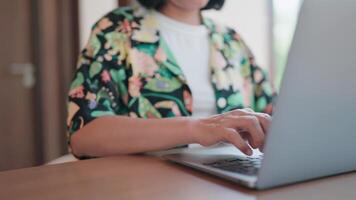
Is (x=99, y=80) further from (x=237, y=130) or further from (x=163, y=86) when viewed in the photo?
(x=237, y=130)

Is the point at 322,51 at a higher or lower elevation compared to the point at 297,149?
higher

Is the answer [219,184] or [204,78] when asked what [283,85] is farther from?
[204,78]

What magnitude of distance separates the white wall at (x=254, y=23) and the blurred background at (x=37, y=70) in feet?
1.35

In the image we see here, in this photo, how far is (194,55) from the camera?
1199mm

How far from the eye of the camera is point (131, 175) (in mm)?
565

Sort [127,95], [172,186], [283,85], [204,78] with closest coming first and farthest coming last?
[283,85], [172,186], [127,95], [204,78]

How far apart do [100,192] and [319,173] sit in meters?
0.28

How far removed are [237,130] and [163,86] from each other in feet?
1.37

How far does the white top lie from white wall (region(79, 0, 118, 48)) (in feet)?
3.11

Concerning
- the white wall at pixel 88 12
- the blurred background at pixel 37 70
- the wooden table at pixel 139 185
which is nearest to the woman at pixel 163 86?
the wooden table at pixel 139 185

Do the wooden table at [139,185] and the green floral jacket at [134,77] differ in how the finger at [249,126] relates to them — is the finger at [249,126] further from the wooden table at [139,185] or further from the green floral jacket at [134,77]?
the green floral jacket at [134,77]

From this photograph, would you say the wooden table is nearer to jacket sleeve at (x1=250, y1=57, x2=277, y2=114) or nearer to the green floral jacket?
the green floral jacket

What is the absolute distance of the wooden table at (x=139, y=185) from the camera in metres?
0.45

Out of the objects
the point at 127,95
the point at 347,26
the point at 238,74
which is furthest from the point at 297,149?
the point at 238,74
